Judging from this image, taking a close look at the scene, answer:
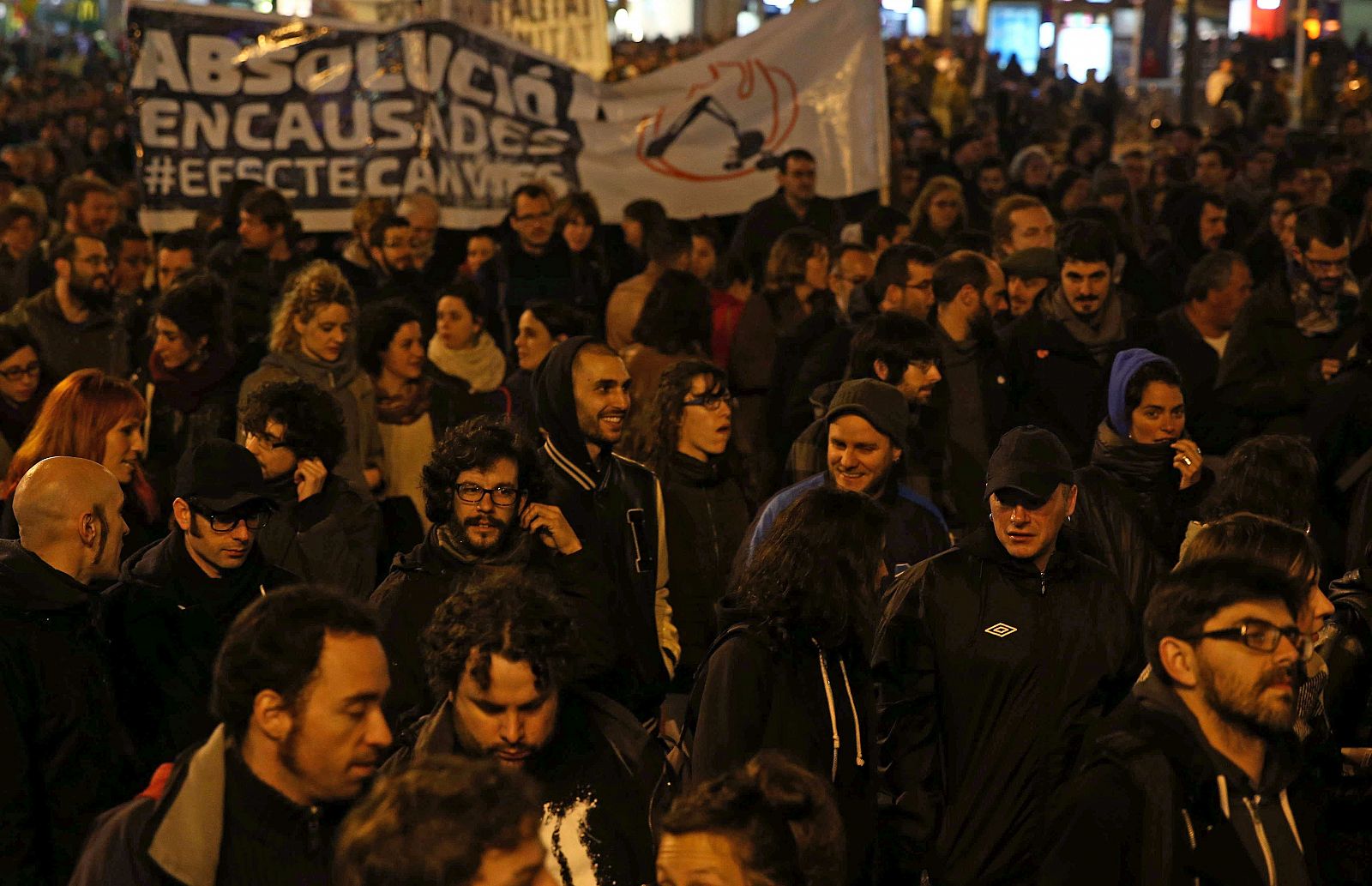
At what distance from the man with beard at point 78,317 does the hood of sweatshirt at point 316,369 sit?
2098 millimetres

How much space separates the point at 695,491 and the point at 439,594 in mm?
1408

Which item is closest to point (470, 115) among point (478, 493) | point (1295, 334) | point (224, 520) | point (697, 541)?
point (1295, 334)

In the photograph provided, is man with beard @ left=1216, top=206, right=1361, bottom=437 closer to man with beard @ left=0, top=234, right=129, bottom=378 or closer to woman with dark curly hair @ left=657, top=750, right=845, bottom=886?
man with beard @ left=0, top=234, right=129, bottom=378

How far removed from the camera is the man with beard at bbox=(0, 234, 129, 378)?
9438mm

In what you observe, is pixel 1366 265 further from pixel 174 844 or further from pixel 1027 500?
pixel 174 844

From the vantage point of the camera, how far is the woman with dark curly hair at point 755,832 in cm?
337

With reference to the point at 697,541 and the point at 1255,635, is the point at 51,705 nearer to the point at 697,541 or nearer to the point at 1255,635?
the point at 697,541

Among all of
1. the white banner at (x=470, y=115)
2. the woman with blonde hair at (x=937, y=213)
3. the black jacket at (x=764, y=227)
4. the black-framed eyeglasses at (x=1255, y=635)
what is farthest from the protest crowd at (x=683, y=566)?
the white banner at (x=470, y=115)

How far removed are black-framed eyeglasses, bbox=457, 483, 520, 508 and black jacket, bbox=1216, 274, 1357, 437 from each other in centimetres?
463

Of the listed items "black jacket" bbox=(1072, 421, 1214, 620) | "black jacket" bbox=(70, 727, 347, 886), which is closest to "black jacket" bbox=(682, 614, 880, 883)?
"black jacket" bbox=(70, 727, 347, 886)

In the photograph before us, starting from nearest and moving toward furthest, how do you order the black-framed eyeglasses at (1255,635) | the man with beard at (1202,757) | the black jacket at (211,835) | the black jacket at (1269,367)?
the black jacket at (211,835) → the man with beard at (1202,757) → the black-framed eyeglasses at (1255,635) → the black jacket at (1269,367)

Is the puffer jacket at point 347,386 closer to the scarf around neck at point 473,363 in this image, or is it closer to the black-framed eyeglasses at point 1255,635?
the scarf around neck at point 473,363

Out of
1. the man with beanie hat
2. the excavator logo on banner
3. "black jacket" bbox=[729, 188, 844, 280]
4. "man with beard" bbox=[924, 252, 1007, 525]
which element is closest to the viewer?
the man with beanie hat

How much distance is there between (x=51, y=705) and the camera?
14.6ft
